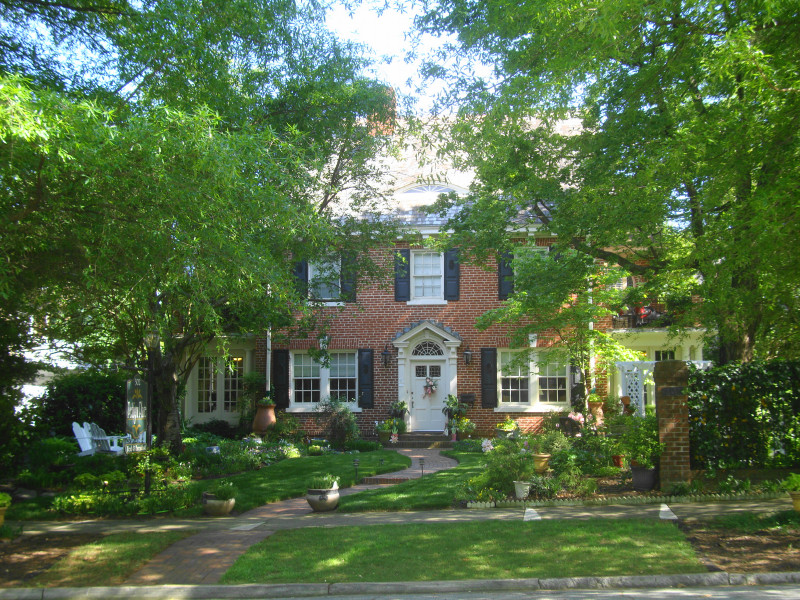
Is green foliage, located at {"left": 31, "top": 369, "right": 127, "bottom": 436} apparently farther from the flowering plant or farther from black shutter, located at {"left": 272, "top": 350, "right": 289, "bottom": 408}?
the flowering plant

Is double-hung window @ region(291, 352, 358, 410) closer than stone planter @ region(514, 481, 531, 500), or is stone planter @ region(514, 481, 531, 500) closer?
stone planter @ region(514, 481, 531, 500)

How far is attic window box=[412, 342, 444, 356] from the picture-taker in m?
19.8

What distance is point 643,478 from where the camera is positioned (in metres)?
10.2

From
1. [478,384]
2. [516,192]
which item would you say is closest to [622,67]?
[516,192]

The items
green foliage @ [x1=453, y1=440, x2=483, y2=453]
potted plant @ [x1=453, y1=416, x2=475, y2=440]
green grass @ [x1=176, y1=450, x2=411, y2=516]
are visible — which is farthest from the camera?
potted plant @ [x1=453, y1=416, x2=475, y2=440]

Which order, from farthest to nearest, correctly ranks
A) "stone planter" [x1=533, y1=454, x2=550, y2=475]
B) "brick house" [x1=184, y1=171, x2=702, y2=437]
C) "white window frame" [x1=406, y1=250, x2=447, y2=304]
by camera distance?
"white window frame" [x1=406, y1=250, x2=447, y2=304] < "brick house" [x1=184, y1=171, x2=702, y2=437] < "stone planter" [x1=533, y1=454, x2=550, y2=475]

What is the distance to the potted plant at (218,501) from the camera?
988 centimetres

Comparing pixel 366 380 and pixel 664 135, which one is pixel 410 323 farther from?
pixel 664 135

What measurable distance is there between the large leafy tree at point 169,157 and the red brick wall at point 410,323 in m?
A: 6.64

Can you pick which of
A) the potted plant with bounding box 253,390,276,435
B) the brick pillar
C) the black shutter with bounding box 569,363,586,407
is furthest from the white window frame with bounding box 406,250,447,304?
the brick pillar

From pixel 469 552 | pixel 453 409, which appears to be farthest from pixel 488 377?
pixel 469 552

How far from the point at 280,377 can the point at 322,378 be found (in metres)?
1.31

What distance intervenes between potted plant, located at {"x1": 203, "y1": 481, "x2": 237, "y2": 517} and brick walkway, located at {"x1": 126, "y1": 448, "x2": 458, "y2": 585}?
0.68 ft

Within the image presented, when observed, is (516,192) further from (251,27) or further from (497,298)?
(497,298)
